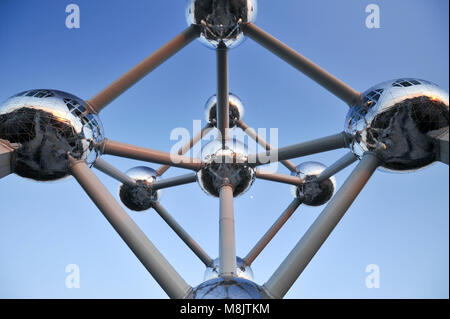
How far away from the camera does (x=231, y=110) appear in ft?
25.3

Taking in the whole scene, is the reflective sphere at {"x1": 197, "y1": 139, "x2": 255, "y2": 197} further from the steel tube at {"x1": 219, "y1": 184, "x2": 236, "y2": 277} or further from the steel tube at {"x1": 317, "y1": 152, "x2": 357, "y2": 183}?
the steel tube at {"x1": 317, "y1": 152, "x2": 357, "y2": 183}

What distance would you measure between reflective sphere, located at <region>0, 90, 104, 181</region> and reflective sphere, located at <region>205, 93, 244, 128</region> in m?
4.23

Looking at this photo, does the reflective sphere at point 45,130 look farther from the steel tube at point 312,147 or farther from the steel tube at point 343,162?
the steel tube at point 343,162

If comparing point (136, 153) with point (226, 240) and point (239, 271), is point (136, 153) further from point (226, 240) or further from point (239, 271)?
point (239, 271)

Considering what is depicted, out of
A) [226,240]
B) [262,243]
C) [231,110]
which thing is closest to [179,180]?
[262,243]

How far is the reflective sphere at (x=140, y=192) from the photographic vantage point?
754cm

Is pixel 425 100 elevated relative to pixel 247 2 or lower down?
lower down

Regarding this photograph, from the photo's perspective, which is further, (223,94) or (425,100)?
(223,94)

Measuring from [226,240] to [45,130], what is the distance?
2.14m
